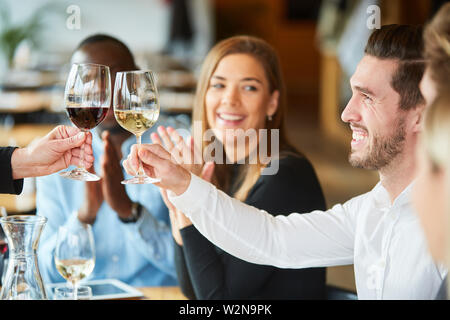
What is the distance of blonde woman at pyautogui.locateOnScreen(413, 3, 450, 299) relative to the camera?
32.6 inches

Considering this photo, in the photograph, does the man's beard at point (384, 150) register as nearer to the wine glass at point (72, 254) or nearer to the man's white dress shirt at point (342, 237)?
the man's white dress shirt at point (342, 237)

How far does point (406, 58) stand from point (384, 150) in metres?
0.20

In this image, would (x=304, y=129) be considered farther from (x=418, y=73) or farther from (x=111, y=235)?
(x=418, y=73)

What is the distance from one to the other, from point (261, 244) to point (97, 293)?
0.49 m

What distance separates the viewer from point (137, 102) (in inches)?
52.2

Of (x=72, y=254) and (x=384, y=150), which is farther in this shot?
(x=72, y=254)

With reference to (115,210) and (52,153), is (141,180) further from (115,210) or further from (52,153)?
(115,210)

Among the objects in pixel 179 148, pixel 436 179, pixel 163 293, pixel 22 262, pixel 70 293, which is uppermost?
pixel 436 179

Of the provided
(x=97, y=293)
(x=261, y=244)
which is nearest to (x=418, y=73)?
(x=261, y=244)

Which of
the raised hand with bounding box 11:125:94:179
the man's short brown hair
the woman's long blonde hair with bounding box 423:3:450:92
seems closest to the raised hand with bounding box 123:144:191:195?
the raised hand with bounding box 11:125:94:179

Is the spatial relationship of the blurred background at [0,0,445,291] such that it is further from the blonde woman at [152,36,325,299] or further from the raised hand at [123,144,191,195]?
the raised hand at [123,144,191,195]

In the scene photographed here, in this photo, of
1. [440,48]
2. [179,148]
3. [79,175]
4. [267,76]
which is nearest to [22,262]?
[79,175]

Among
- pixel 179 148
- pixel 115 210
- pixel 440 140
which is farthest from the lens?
pixel 115 210
